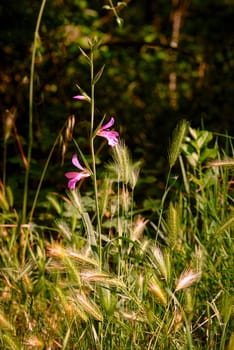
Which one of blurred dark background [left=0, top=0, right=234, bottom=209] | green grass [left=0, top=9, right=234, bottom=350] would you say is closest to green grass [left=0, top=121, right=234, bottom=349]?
green grass [left=0, top=9, right=234, bottom=350]

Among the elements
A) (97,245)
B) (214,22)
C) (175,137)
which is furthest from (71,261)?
(214,22)

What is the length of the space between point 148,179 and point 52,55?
141 cm

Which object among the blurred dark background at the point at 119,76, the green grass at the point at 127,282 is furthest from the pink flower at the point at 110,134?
the blurred dark background at the point at 119,76

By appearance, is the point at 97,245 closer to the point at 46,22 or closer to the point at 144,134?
the point at 46,22

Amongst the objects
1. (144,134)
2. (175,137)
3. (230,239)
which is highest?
(175,137)

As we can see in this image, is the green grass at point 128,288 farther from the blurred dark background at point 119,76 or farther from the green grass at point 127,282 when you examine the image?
the blurred dark background at point 119,76

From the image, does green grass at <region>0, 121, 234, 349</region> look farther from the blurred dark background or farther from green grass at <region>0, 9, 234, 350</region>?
the blurred dark background

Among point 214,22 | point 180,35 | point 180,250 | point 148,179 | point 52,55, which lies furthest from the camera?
point 180,35

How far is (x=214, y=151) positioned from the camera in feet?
8.04

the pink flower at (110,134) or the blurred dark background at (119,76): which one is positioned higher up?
the pink flower at (110,134)

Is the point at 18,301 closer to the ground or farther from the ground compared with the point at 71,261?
closer to the ground

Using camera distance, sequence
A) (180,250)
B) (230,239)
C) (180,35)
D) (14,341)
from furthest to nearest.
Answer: (180,35) < (180,250) < (230,239) < (14,341)

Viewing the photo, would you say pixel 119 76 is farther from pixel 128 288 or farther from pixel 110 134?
pixel 128 288

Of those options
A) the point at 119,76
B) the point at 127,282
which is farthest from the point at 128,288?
the point at 119,76
